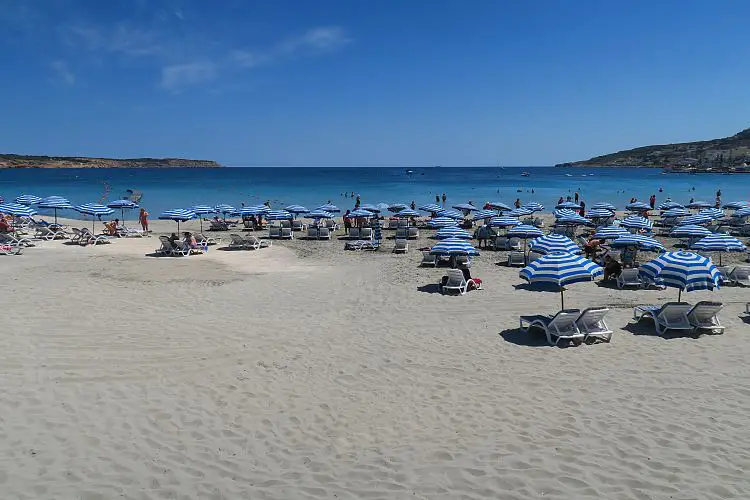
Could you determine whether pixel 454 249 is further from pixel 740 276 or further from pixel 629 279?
pixel 740 276

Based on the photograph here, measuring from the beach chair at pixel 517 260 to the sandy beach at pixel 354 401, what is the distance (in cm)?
426

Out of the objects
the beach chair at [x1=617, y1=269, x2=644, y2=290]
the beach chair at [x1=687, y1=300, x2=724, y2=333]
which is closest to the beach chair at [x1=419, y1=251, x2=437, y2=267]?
the beach chair at [x1=617, y1=269, x2=644, y2=290]

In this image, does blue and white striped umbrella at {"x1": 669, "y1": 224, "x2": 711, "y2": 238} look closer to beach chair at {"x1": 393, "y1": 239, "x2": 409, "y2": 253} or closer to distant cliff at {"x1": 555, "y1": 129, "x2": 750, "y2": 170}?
beach chair at {"x1": 393, "y1": 239, "x2": 409, "y2": 253}

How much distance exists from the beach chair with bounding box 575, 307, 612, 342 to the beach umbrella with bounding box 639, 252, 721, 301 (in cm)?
152

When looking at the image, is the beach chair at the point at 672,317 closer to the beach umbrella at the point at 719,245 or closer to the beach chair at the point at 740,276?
the beach chair at the point at 740,276

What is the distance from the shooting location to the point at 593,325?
9789mm

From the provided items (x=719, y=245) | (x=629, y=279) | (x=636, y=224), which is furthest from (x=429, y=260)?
(x=636, y=224)

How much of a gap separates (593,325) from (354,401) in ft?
15.9

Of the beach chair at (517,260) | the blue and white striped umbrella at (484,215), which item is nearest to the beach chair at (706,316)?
the beach chair at (517,260)

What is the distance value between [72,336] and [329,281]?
6.76 metres

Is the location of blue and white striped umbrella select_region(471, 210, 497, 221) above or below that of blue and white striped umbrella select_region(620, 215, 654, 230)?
above

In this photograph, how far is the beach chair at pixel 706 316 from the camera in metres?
9.94

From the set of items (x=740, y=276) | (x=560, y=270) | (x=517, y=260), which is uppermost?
(x=560, y=270)

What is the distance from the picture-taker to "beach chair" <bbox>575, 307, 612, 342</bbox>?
31.4 feet
